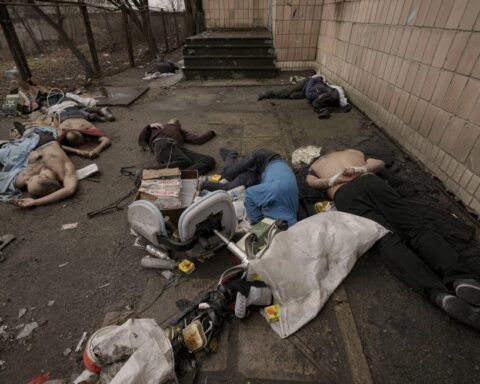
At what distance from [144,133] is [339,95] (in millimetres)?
3623

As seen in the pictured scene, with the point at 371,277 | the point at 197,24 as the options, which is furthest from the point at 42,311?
the point at 197,24

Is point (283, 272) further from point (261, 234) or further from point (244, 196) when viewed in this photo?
point (244, 196)

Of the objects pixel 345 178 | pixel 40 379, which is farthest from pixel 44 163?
pixel 345 178

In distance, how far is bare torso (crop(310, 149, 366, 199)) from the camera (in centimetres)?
253

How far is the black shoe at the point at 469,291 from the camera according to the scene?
1.60m

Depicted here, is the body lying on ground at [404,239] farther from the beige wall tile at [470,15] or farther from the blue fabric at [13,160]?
the blue fabric at [13,160]

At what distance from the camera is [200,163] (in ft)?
10.8

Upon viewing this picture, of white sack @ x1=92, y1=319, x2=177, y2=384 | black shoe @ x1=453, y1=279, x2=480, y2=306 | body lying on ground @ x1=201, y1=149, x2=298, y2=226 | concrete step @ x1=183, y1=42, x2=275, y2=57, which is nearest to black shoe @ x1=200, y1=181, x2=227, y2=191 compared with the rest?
body lying on ground @ x1=201, y1=149, x2=298, y2=226

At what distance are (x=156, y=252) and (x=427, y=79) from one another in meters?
3.45

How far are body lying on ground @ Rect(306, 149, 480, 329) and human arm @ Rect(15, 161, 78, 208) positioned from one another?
100 inches

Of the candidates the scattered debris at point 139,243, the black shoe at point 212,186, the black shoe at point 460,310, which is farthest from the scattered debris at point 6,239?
the black shoe at point 460,310

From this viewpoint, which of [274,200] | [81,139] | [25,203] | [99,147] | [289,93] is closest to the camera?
[274,200]

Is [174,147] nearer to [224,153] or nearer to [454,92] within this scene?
[224,153]

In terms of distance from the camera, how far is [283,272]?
5.53 feet
